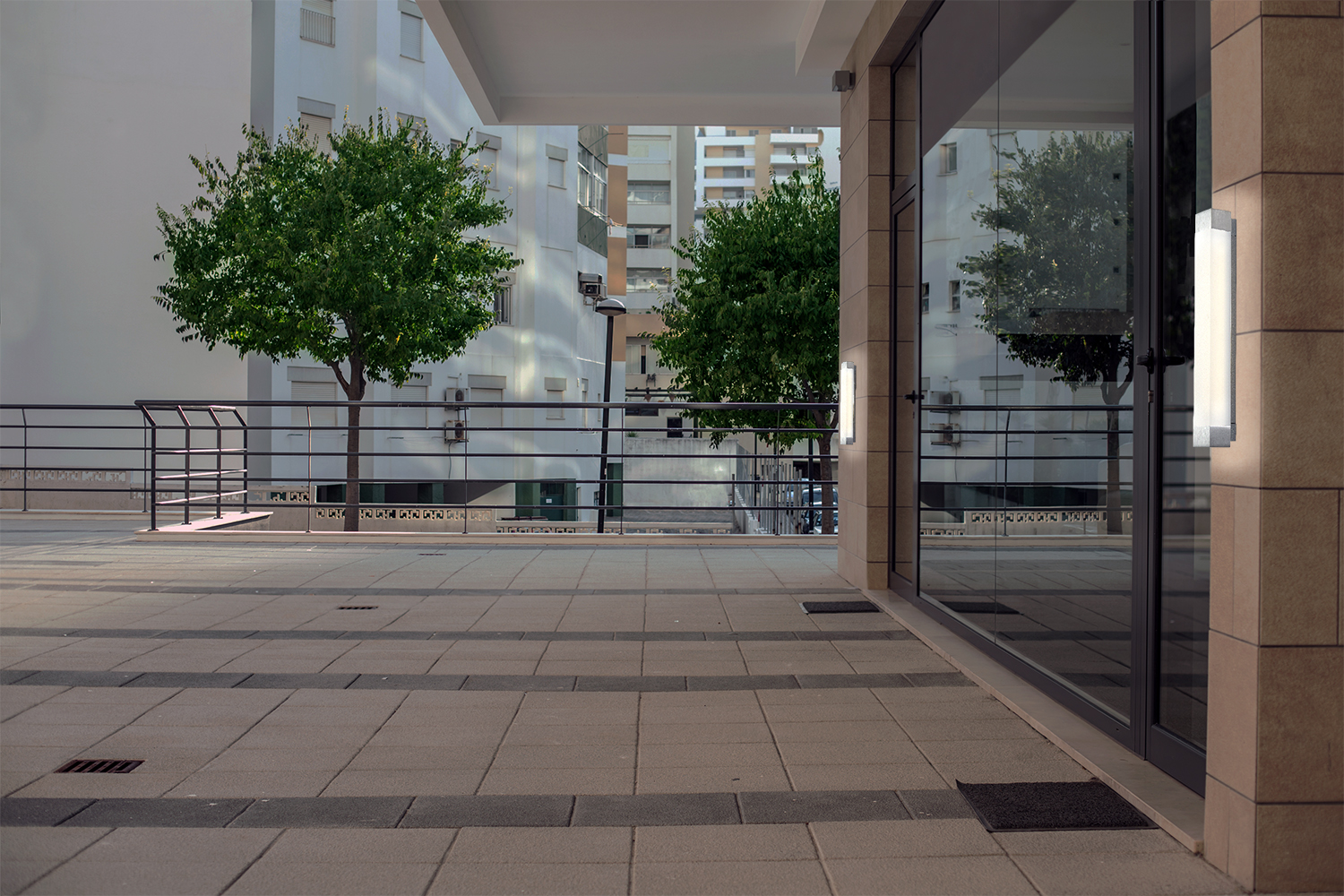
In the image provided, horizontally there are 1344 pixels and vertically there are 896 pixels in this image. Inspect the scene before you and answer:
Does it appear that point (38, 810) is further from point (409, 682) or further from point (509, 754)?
point (409, 682)

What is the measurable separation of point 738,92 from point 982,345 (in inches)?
189

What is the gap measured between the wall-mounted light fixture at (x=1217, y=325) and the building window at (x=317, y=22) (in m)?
19.7

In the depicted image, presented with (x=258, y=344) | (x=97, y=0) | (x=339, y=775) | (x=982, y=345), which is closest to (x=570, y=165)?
(x=97, y=0)

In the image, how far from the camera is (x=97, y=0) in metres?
15.6

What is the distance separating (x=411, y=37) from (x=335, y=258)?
32.1 feet

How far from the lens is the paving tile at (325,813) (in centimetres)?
232

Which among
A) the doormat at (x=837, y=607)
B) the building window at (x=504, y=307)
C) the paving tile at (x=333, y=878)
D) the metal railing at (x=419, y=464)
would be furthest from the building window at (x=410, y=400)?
the paving tile at (x=333, y=878)

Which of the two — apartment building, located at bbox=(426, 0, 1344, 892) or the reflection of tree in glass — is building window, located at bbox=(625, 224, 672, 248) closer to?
apartment building, located at bbox=(426, 0, 1344, 892)

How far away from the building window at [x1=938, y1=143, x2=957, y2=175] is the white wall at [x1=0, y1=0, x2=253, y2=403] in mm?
14603

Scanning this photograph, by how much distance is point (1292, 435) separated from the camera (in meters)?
1.93

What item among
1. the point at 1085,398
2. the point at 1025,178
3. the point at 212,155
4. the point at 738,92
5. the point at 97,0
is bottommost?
the point at 1085,398

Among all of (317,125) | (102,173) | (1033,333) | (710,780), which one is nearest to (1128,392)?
(1033,333)

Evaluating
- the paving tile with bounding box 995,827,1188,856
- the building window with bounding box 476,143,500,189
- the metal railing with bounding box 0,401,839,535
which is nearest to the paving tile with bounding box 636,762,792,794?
the paving tile with bounding box 995,827,1188,856

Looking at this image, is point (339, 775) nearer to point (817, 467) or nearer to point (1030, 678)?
point (1030, 678)
